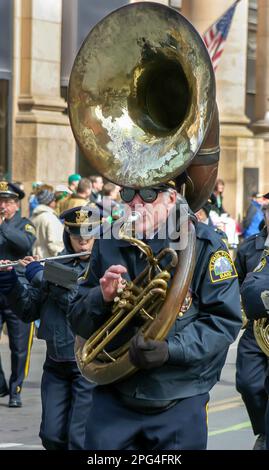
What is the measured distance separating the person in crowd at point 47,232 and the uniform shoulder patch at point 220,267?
28.0ft

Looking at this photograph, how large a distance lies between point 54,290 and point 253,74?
68.3 feet

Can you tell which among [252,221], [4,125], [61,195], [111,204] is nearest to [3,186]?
[111,204]

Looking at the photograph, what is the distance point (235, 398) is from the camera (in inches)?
423

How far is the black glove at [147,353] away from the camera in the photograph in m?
4.88

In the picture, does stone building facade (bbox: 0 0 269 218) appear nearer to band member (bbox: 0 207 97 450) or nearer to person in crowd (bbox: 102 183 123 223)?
person in crowd (bbox: 102 183 123 223)

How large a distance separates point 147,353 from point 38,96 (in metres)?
14.2

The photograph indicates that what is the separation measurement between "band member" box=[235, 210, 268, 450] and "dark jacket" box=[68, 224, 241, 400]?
306cm

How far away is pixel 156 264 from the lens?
506 centimetres

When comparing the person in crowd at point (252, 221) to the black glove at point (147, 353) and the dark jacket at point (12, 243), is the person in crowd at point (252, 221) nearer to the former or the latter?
the dark jacket at point (12, 243)

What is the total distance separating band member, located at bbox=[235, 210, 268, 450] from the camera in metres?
8.30

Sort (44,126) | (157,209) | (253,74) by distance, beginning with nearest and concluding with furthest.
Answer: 1. (157,209)
2. (44,126)
3. (253,74)

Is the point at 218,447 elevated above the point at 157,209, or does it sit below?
below

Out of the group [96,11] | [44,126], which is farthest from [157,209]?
[96,11]

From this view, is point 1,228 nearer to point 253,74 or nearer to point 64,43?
point 64,43
